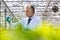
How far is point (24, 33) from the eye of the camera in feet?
2.43

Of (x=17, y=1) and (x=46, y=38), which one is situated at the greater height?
(x=46, y=38)

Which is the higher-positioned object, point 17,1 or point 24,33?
point 24,33

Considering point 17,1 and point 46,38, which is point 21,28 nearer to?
point 46,38

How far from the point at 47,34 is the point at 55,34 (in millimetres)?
26

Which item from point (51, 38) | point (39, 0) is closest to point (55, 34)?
point (51, 38)

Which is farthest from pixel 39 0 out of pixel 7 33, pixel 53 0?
pixel 7 33

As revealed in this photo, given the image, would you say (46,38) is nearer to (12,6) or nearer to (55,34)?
(55,34)

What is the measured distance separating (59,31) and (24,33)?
0.11 m

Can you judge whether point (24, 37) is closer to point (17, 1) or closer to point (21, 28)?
point (21, 28)

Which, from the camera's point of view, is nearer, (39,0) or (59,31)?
(59,31)

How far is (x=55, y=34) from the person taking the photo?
0.73 meters

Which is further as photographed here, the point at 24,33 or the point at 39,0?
the point at 39,0

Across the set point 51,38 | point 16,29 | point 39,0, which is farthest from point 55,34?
point 39,0

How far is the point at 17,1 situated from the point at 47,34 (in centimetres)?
808
